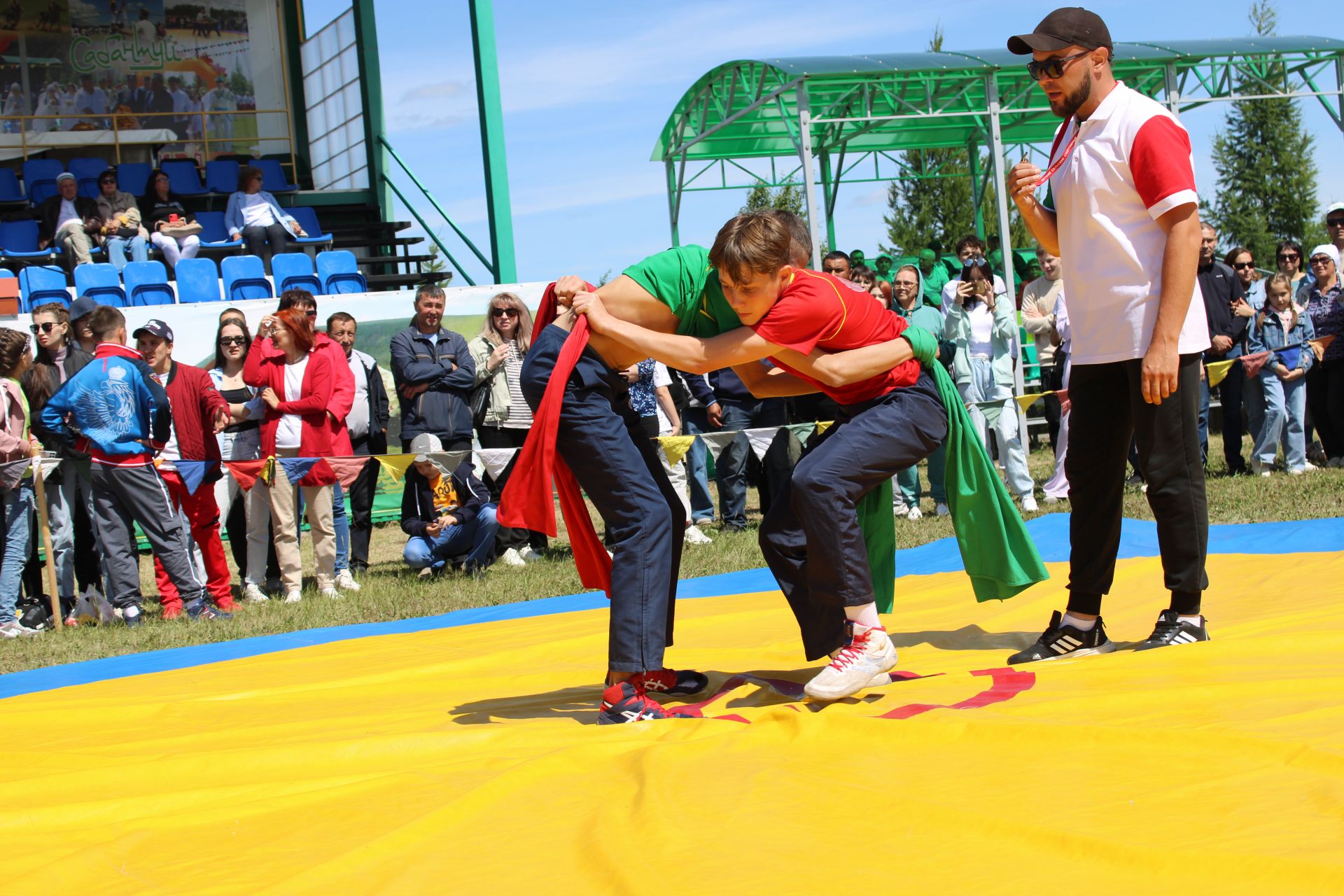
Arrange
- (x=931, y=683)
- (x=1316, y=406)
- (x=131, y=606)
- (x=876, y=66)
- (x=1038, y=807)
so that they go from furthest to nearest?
(x=876, y=66), (x=1316, y=406), (x=131, y=606), (x=931, y=683), (x=1038, y=807)

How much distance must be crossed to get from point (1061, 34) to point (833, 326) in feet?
3.76

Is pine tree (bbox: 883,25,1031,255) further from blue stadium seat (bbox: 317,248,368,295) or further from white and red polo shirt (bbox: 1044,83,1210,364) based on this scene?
white and red polo shirt (bbox: 1044,83,1210,364)

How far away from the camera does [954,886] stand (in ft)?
6.77

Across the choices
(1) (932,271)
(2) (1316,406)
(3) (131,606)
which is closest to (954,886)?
(3) (131,606)

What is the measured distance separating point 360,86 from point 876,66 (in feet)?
23.9

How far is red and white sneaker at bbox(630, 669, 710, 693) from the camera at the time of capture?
156 inches

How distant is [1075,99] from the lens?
3920 millimetres

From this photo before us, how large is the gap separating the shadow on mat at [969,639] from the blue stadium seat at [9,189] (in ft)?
48.7

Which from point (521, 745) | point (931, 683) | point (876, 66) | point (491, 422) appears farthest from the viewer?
point (876, 66)

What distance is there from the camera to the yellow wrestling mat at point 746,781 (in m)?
2.19

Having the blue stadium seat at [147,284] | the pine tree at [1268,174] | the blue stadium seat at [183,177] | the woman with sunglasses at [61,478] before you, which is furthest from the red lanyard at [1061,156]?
the pine tree at [1268,174]

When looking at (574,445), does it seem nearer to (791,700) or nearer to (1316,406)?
(791,700)

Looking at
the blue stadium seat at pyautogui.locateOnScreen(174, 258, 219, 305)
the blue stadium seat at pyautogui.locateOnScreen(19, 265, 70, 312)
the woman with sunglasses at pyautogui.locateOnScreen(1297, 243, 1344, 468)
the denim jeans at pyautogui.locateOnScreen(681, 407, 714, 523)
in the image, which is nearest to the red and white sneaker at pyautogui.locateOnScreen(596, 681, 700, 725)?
the denim jeans at pyautogui.locateOnScreen(681, 407, 714, 523)

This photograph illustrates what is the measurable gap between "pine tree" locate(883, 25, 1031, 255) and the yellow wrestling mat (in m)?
25.3
